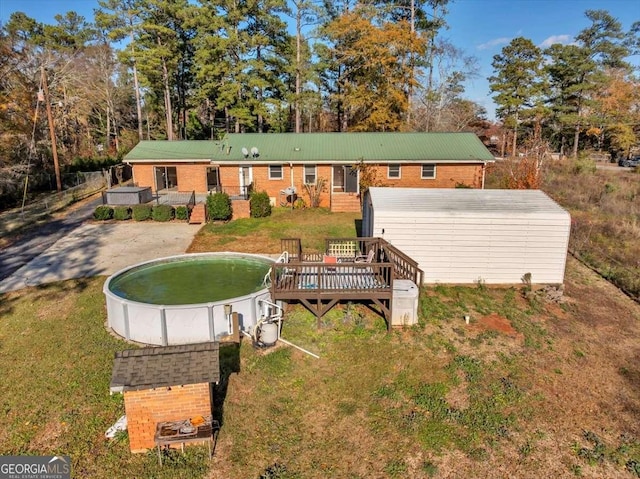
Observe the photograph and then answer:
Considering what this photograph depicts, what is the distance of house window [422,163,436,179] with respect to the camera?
74.3 feet

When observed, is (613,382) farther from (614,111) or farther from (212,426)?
(614,111)

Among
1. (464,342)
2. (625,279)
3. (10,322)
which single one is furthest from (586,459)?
A: (10,322)

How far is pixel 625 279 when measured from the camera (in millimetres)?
12727

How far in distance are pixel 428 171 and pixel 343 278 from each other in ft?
45.9

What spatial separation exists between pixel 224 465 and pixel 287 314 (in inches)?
179

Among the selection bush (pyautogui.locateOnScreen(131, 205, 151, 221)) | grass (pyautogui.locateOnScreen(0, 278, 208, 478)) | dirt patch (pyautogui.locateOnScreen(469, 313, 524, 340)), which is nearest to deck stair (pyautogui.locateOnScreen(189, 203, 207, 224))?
bush (pyautogui.locateOnScreen(131, 205, 151, 221))

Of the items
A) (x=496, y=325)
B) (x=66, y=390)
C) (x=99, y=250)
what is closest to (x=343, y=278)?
(x=496, y=325)

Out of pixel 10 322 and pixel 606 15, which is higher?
pixel 606 15

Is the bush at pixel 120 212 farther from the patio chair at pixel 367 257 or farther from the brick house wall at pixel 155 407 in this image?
the brick house wall at pixel 155 407

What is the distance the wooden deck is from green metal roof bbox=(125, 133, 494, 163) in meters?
11.5

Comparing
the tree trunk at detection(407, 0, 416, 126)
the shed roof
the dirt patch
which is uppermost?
the tree trunk at detection(407, 0, 416, 126)

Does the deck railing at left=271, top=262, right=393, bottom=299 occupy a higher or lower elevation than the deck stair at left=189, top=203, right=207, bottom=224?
lower

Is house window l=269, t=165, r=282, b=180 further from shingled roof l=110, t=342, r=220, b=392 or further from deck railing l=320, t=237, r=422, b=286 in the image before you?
shingled roof l=110, t=342, r=220, b=392

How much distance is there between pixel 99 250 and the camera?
15.7 meters
